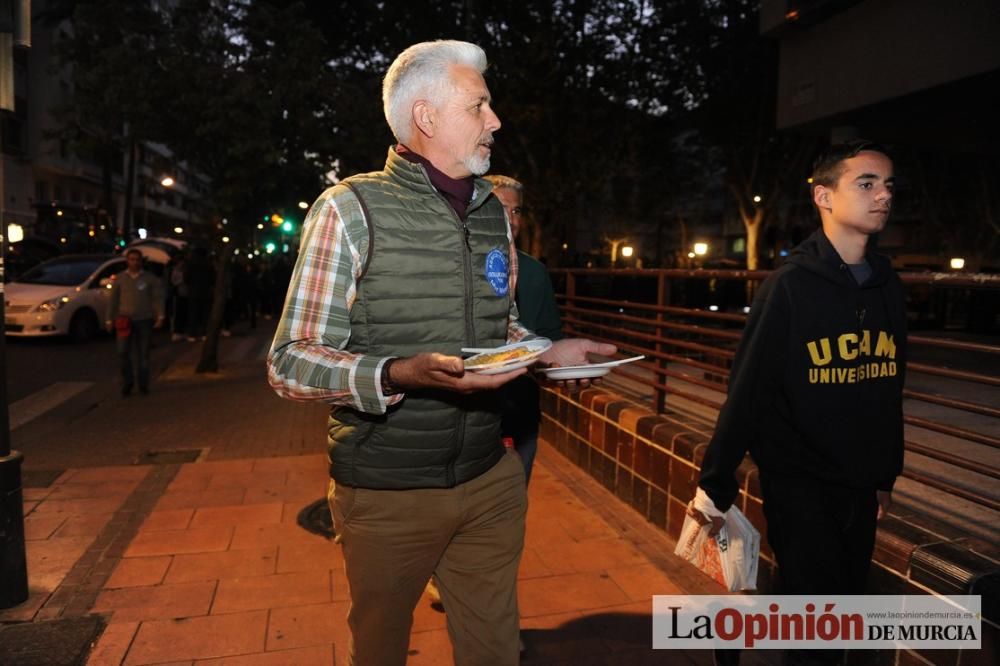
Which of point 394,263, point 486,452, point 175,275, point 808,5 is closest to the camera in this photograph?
point 394,263

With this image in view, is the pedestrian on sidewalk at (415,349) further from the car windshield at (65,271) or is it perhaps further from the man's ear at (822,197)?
the car windshield at (65,271)

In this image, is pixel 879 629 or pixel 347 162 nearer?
pixel 879 629

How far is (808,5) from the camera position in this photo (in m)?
11.2

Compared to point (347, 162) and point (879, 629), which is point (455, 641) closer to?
point (879, 629)

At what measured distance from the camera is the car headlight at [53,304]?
47.0 feet

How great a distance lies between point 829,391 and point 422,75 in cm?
157

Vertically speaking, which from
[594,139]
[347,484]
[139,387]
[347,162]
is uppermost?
[594,139]

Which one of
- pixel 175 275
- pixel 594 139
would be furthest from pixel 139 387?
pixel 594 139

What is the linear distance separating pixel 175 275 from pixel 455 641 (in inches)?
636

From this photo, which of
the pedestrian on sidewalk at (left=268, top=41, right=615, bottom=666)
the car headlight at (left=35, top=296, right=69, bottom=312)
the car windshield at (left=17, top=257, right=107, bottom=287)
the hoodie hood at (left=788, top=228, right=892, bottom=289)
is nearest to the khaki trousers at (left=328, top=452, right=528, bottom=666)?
the pedestrian on sidewalk at (left=268, top=41, right=615, bottom=666)

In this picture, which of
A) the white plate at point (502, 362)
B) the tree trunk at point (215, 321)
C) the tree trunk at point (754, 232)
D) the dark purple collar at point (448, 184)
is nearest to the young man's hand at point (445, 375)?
the white plate at point (502, 362)

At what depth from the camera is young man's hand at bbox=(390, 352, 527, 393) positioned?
165 cm

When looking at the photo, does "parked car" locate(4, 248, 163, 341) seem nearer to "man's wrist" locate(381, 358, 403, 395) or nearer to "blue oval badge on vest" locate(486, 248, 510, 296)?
"blue oval badge on vest" locate(486, 248, 510, 296)

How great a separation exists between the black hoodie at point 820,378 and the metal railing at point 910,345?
0.45 meters
